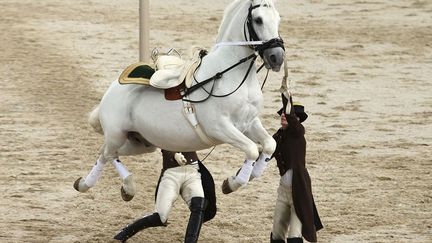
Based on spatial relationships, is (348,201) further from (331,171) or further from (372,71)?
(372,71)

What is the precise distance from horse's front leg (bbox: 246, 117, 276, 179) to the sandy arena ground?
5.12 feet

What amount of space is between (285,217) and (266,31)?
1.71 metres

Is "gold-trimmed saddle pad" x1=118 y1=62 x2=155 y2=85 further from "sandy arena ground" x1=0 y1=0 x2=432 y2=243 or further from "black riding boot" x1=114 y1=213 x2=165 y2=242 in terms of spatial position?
"sandy arena ground" x1=0 y1=0 x2=432 y2=243

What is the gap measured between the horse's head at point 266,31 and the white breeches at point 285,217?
1.30 m

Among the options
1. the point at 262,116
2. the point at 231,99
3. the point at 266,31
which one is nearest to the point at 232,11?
the point at 266,31

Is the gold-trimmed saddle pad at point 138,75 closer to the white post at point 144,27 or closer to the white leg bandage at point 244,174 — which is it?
the white leg bandage at point 244,174

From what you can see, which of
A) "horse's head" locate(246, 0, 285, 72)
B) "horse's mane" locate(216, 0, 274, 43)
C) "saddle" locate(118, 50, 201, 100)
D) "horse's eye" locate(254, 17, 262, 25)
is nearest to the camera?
"horse's head" locate(246, 0, 285, 72)

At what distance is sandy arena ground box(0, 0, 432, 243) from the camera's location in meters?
12.5

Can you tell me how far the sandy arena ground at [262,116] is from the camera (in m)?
12.5

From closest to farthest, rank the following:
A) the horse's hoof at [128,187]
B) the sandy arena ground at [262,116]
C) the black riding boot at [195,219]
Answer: the black riding boot at [195,219] → the horse's hoof at [128,187] → the sandy arena ground at [262,116]

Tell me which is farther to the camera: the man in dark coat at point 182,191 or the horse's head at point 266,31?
the man in dark coat at point 182,191

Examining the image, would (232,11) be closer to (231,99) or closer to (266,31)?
(266,31)

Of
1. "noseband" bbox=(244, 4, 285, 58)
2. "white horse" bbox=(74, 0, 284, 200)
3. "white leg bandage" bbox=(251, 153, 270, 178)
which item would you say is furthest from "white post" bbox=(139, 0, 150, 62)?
"noseband" bbox=(244, 4, 285, 58)

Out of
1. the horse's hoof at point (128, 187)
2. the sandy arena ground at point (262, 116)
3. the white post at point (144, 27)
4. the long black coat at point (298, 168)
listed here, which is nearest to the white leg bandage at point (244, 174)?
the long black coat at point (298, 168)
